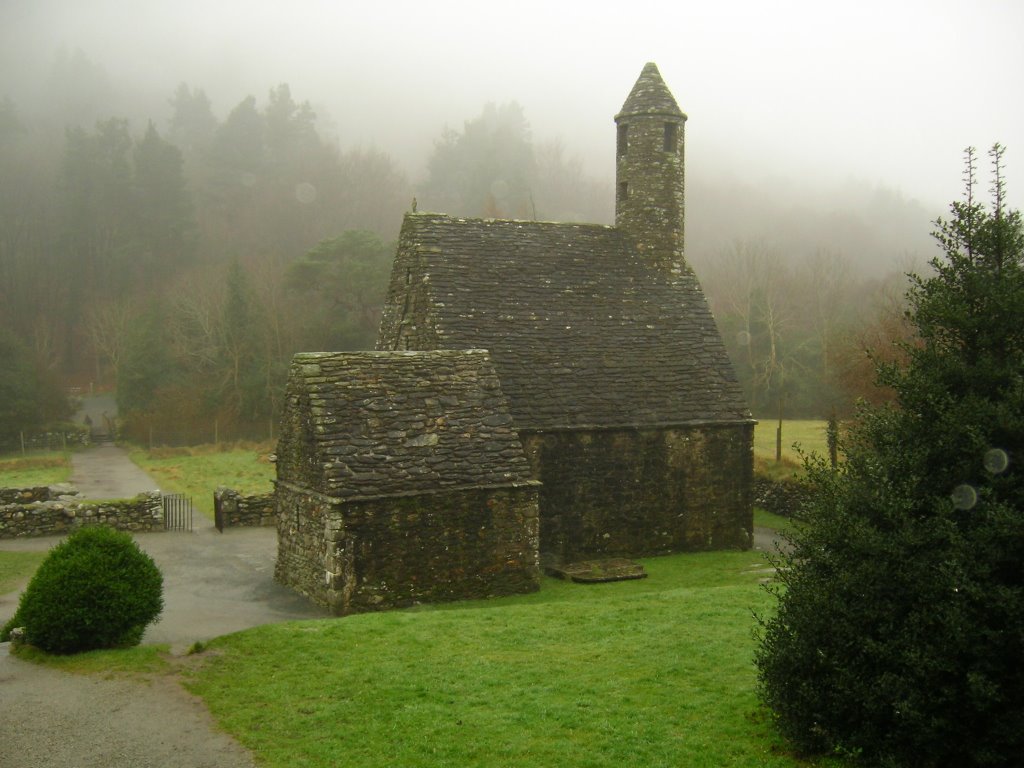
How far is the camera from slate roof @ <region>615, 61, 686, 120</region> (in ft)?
87.8

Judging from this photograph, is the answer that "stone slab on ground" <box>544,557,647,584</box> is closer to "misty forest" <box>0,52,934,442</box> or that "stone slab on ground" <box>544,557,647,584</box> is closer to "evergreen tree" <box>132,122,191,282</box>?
"misty forest" <box>0,52,934,442</box>

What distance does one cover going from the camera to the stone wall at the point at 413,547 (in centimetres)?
1744

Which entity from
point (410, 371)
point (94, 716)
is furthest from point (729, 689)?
point (410, 371)

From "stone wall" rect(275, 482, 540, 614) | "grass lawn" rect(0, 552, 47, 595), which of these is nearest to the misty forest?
"stone wall" rect(275, 482, 540, 614)

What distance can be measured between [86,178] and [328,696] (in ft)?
259

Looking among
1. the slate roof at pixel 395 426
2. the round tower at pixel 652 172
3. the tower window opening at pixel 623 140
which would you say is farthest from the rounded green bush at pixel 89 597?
the tower window opening at pixel 623 140

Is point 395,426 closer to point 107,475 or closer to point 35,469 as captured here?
point 107,475

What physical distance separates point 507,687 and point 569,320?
13.6 meters

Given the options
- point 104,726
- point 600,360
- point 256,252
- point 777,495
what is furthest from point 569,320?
point 256,252

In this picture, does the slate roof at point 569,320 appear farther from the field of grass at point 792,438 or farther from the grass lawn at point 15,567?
the field of grass at point 792,438

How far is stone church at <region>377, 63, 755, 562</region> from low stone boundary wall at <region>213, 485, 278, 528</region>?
6.30 meters

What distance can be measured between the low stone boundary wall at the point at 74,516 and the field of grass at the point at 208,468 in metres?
2.94

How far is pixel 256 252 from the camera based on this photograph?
78.4 metres

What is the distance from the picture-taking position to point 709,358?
24.7m
